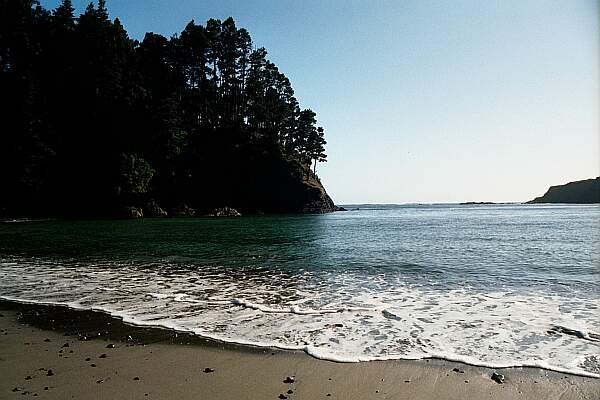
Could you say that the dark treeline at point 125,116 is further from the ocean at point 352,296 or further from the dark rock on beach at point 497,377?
the dark rock on beach at point 497,377

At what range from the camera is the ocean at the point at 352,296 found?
696cm

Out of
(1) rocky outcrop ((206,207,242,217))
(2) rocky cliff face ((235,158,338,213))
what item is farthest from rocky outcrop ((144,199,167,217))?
(2) rocky cliff face ((235,158,338,213))

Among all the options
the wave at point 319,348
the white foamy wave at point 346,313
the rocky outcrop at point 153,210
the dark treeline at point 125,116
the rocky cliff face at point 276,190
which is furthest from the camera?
the rocky cliff face at point 276,190

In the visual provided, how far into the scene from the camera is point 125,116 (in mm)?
59375

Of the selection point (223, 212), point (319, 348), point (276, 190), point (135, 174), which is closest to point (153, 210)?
point (135, 174)

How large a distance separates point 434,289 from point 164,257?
12.6 m

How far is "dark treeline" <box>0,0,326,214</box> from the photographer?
53.1 metres

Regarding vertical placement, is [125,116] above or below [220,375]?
above

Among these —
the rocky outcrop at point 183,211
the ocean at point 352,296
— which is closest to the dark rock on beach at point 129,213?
the rocky outcrop at point 183,211

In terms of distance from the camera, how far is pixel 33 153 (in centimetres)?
5109

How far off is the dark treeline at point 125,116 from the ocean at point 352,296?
37026 millimetres

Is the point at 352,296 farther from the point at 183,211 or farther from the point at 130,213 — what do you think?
the point at 183,211

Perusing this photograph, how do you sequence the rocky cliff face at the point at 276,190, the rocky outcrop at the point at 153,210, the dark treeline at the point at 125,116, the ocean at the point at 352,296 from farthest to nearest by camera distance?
the rocky cliff face at the point at 276,190 < the rocky outcrop at the point at 153,210 < the dark treeline at the point at 125,116 < the ocean at the point at 352,296

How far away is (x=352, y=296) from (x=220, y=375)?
6061 mm
